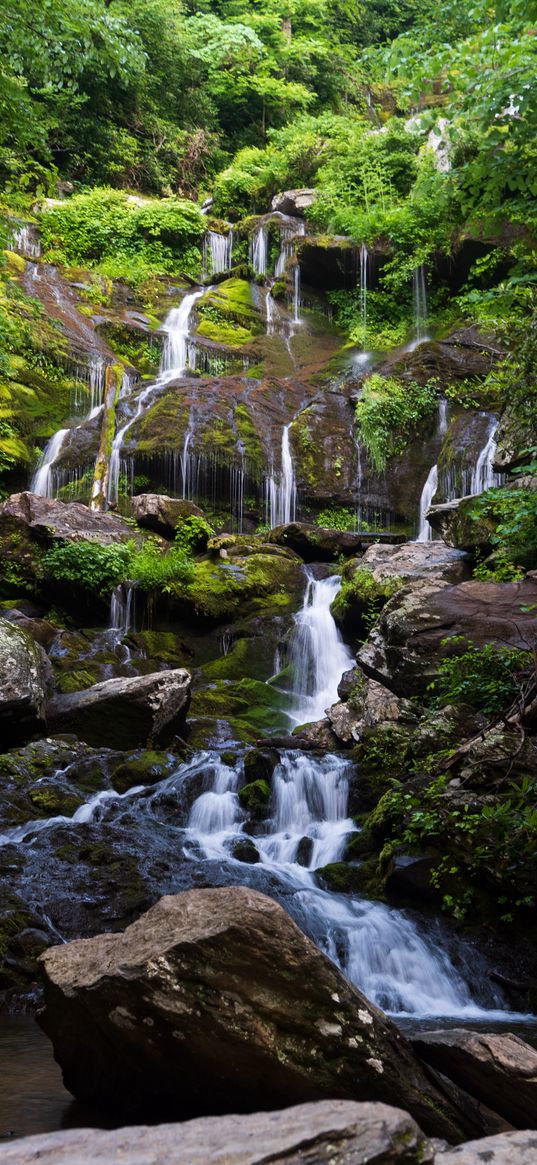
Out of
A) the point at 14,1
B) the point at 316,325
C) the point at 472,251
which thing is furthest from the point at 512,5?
the point at 316,325

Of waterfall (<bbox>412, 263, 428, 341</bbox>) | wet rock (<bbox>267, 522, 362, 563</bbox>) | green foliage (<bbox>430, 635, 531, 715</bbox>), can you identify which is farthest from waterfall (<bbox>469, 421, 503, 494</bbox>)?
green foliage (<bbox>430, 635, 531, 715</bbox>)

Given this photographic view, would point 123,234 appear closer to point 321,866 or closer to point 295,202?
point 295,202

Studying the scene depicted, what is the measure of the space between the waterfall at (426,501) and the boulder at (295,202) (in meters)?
12.7

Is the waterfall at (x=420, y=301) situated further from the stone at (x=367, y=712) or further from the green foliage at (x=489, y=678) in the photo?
the green foliage at (x=489, y=678)

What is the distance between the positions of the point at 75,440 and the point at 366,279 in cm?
1169

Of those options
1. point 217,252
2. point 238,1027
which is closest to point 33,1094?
point 238,1027

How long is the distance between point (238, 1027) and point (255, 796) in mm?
5455

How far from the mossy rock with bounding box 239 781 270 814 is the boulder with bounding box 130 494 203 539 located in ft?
25.1

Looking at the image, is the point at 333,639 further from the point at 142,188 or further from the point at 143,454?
the point at 142,188

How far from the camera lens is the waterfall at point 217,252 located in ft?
83.4

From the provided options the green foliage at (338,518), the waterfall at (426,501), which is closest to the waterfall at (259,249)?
the green foliage at (338,518)

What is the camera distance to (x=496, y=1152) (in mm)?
1777

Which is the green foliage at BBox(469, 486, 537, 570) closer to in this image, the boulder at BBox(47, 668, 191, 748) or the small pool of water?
the small pool of water

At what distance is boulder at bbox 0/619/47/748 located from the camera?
8430 millimetres
